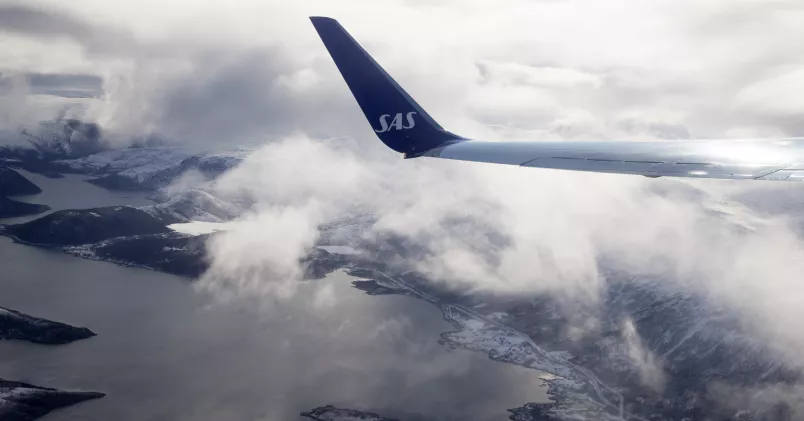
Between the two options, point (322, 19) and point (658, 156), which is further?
point (322, 19)

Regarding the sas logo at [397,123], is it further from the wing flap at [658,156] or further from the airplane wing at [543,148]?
the wing flap at [658,156]

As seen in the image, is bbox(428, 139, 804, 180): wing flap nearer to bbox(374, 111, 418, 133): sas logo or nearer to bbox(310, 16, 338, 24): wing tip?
bbox(374, 111, 418, 133): sas logo

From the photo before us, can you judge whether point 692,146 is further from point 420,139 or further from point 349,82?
point 349,82

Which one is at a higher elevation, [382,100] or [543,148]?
[382,100]

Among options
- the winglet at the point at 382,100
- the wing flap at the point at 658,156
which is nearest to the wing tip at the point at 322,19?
the winglet at the point at 382,100

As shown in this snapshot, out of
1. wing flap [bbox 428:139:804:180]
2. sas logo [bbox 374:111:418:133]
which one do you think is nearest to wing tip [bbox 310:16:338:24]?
sas logo [bbox 374:111:418:133]

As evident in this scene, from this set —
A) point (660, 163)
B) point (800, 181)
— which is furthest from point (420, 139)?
point (800, 181)

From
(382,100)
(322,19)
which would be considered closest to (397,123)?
(382,100)

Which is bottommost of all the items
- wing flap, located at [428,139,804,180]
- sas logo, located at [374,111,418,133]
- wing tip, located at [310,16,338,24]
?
wing flap, located at [428,139,804,180]

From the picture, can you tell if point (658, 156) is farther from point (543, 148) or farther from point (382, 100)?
point (382, 100)
